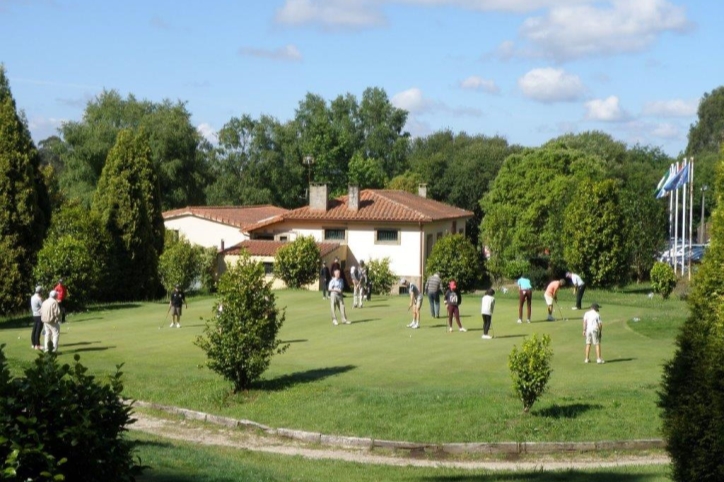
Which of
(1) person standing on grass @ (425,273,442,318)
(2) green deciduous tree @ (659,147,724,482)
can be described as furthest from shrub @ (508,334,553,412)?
(1) person standing on grass @ (425,273,442,318)

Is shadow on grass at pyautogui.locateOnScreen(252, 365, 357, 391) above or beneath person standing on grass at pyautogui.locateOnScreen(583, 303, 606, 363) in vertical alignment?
beneath

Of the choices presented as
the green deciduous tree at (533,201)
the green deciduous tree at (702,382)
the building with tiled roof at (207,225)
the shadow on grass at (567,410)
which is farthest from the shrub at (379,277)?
the green deciduous tree at (702,382)

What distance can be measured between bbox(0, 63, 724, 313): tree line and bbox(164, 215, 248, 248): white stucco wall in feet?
8.71

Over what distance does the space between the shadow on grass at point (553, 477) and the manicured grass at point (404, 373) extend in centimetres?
266

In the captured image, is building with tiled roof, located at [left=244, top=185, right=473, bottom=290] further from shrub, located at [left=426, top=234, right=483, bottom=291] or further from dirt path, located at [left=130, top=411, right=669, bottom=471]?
dirt path, located at [left=130, top=411, right=669, bottom=471]

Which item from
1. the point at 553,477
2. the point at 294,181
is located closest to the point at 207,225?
the point at 294,181

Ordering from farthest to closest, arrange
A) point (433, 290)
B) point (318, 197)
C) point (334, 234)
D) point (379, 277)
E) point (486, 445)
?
1. point (318, 197)
2. point (334, 234)
3. point (379, 277)
4. point (433, 290)
5. point (486, 445)

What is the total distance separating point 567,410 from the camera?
18.9 m

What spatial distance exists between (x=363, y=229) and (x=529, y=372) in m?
39.2

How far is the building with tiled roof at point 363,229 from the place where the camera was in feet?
187

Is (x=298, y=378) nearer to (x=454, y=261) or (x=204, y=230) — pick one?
(x=454, y=261)

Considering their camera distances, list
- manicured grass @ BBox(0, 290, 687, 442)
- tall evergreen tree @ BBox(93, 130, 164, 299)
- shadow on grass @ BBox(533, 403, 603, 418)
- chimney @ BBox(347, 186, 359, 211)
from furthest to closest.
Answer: chimney @ BBox(347, 186, 359, 211)
tall evergreen tree @ BBox(93, 130, 164, 299)
shadow on grass @ BBox(533, 403, 603, 418)
manicured grass @ BBox(0, 290, 687, 442)

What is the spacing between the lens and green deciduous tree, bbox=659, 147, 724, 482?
11.7 metres

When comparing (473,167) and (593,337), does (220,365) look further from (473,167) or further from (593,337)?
(473,167)
